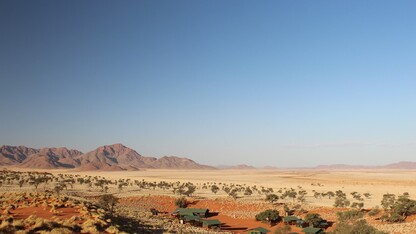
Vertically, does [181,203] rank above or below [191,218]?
above

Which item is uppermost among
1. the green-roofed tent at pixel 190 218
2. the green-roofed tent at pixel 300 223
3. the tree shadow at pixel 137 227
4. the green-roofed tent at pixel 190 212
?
the tree shadow at pixel 137 227

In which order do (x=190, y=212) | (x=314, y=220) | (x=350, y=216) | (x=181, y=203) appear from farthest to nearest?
(x=181, y=203) → (x=190, y=212) → (x=350, y=216) → (x=314, y=220)

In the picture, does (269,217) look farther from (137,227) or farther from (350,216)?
(137,227)

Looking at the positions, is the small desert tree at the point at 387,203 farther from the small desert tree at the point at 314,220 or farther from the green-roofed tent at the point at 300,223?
the green-roofed tent at the point at 300,223

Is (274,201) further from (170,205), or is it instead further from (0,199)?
(0,199)

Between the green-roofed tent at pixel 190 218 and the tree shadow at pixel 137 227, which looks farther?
the green-roofed tent at pixel 190 218

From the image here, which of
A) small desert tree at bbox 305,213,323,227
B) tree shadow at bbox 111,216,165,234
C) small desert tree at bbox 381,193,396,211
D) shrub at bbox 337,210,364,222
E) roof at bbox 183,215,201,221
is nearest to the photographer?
tree shadow at bbox 111,216,165,234

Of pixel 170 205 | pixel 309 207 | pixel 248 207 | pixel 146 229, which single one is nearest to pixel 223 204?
pixel 248 207

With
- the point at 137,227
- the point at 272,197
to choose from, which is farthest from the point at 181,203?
the point at 137,227

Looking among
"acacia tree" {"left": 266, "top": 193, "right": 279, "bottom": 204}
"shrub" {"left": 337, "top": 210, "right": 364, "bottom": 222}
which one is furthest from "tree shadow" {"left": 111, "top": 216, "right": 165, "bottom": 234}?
"acacia tree" {"left": 266, "top": 193, "right": 279, "bottom": 204}

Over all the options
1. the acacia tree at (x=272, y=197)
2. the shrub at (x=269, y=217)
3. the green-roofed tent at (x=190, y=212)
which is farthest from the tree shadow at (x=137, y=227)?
the acacia tree at (x=272, y=197)

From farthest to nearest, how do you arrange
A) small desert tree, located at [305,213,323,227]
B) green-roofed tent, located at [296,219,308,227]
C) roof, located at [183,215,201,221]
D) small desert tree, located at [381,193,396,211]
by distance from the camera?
small desert tree, located at [381,193,396,211], roof, located at [183,215,201,221], green-roofed tent, located at [296,219,308,227], small desert tree, located at [305,213,323,227]

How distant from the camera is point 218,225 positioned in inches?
1757

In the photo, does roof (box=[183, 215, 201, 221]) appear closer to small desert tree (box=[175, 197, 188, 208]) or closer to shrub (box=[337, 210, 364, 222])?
small desert tree (box=[175, 197, 188, 208])
